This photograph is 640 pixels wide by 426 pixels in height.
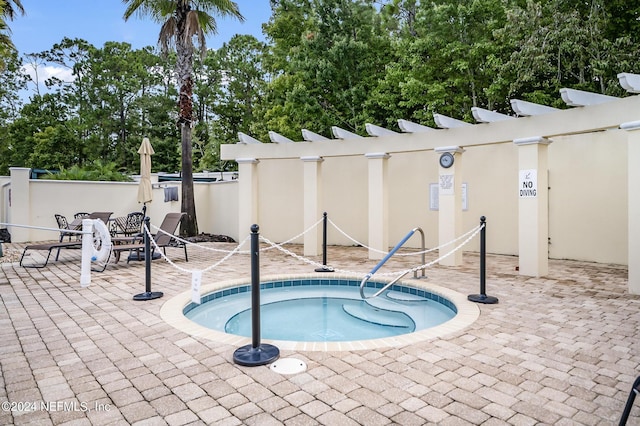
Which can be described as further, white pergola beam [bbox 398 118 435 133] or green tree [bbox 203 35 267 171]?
green tree [bbox 203 35 267 171]

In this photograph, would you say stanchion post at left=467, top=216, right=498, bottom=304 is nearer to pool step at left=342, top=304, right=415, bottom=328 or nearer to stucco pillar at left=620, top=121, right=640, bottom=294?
pool step at left=342, top=304, right=415, bottom=328

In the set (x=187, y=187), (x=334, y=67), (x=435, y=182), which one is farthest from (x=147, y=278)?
(x=334, y=67)

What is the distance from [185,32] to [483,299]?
1172 cm

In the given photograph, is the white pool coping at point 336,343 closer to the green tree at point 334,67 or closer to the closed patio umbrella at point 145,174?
the closed patio umbrella at point 145,174

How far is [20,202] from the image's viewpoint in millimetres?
12992

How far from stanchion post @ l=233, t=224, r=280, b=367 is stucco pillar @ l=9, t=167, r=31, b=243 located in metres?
12.5

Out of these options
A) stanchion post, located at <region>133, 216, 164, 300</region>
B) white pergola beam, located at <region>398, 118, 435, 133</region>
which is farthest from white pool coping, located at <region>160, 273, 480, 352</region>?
white pergola beam, located at <region>398, 118, 435, 133</region>

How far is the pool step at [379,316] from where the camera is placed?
5.63 meters

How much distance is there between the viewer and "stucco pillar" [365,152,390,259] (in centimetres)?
965

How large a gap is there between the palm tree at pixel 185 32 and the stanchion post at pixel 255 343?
1058cm

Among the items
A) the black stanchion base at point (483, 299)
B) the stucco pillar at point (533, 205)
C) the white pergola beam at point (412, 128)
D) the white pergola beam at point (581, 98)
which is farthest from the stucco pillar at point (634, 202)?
the white pergola beam at point (412, 128)

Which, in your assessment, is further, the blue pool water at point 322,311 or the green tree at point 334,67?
the green tree at point 334,67

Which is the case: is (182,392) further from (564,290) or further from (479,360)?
(564,290)

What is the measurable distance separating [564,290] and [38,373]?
6588mm
